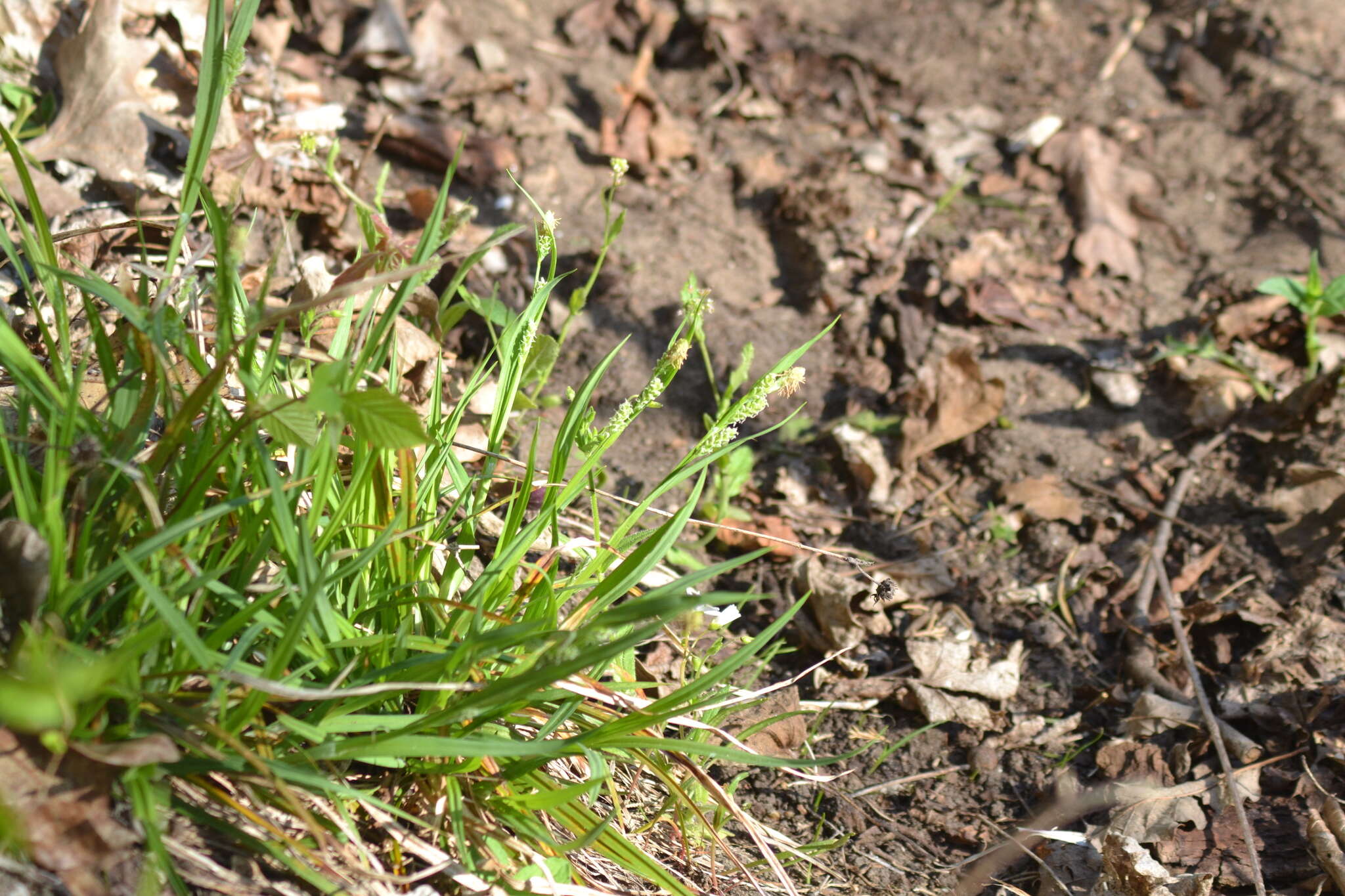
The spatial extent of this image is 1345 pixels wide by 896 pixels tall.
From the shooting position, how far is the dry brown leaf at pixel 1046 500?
254 cm

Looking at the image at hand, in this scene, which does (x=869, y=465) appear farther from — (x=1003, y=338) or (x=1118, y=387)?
(x=1118, y=387)

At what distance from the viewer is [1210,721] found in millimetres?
1945

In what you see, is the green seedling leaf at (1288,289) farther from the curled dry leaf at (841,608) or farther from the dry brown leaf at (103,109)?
the dry brown leaf at (103,109)

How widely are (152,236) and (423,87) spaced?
1.22 meters

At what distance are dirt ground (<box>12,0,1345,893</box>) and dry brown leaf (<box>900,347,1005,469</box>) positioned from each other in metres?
0.01

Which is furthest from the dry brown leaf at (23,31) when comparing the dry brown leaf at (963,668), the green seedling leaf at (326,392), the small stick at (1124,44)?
the small stick at (1124,44)

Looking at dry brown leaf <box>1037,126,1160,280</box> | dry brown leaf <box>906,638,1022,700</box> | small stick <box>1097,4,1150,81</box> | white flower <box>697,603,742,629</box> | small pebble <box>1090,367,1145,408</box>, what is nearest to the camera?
white flower <box>697,603,742,629</box>

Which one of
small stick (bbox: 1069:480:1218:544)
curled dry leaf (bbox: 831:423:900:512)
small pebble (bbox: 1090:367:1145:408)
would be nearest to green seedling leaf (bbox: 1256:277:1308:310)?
small pebble (bbox: 1090:367:1145:408)

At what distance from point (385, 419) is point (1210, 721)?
1.77 metres

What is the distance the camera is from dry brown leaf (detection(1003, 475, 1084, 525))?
2.54m

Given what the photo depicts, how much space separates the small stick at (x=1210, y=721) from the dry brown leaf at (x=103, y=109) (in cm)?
269

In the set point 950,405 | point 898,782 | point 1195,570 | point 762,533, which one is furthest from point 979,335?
point 898,782

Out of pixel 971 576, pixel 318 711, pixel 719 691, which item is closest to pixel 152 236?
pixel 318 711

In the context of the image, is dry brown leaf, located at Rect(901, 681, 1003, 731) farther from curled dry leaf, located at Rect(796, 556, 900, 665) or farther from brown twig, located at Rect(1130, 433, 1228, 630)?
brown twig, located at Rect(1130, 433, 1228, 630)
